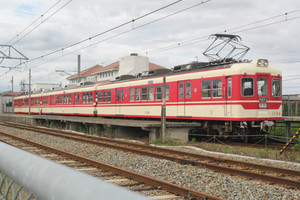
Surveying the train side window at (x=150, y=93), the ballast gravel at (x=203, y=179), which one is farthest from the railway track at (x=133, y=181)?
the train side window at (x=150, y=93)

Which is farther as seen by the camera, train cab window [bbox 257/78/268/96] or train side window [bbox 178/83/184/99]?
train side window [bbox 178/83/184/99]

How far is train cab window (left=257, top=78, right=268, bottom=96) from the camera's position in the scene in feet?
46.4

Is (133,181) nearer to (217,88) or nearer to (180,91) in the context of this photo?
(217,88)

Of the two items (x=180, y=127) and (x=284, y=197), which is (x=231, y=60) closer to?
(x=180, y=127)

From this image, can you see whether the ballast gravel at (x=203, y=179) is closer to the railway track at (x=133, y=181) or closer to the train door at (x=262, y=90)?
the railway track at (x=133, y=181)

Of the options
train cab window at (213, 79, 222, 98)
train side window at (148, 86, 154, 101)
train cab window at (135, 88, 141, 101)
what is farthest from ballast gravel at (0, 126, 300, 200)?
train cab window at (135, 88, 141, 101)

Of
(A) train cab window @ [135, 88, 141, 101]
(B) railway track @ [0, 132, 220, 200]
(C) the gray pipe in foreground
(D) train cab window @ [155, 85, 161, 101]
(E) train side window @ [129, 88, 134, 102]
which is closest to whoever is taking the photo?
(C) the gray pipe in foreground

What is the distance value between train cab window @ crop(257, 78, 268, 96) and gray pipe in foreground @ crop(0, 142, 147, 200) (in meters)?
13.1

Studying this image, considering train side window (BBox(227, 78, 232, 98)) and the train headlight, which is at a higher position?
the train headlight

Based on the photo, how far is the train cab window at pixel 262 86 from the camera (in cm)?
1415

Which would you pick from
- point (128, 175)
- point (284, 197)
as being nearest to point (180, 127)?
point (128, 175)

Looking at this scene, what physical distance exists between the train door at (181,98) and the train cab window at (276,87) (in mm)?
3982

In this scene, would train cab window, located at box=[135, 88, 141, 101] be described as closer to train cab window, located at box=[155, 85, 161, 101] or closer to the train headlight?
train cab window, located at box=[155, 85, 161, 101]

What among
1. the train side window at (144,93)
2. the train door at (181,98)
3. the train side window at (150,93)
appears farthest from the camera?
the train side window at (144,93)
